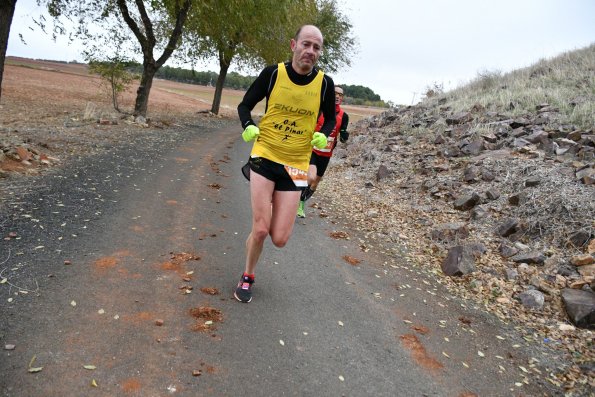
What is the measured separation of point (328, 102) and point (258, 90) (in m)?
0.67

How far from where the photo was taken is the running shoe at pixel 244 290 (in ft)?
12.8

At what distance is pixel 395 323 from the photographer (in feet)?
13.5

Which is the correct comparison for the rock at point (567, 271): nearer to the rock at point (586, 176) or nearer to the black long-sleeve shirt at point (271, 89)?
the rock at point (586, 176)

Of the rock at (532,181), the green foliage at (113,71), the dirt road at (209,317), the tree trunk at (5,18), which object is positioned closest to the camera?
the dirt road at (209,317)

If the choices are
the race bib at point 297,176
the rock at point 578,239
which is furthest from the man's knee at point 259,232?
the rock at point 578,239

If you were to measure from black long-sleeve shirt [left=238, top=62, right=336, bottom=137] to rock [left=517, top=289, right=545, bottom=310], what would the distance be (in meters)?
3.22

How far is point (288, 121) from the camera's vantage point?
3615 mm

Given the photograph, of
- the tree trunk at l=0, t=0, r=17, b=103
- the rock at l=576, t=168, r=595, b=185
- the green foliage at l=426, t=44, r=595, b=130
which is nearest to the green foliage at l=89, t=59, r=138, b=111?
the tree trunk at l=0, t=0, r=17, b=103

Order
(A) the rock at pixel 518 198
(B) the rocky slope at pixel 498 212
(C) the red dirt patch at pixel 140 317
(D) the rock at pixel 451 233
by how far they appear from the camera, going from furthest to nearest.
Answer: (A) the rock at pixel 518 198
(D) the rock at pixel 451 233
(B) the rocky slope at pixel 498 212
(C) the red dirt patch at pixel 140 317

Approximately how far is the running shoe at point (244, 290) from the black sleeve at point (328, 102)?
1.64 metres

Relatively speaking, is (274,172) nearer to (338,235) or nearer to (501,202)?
(338,235)

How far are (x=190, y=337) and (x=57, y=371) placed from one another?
3.05ft

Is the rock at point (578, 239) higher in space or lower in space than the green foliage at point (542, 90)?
lower

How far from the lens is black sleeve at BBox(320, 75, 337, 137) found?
3.70 metres
